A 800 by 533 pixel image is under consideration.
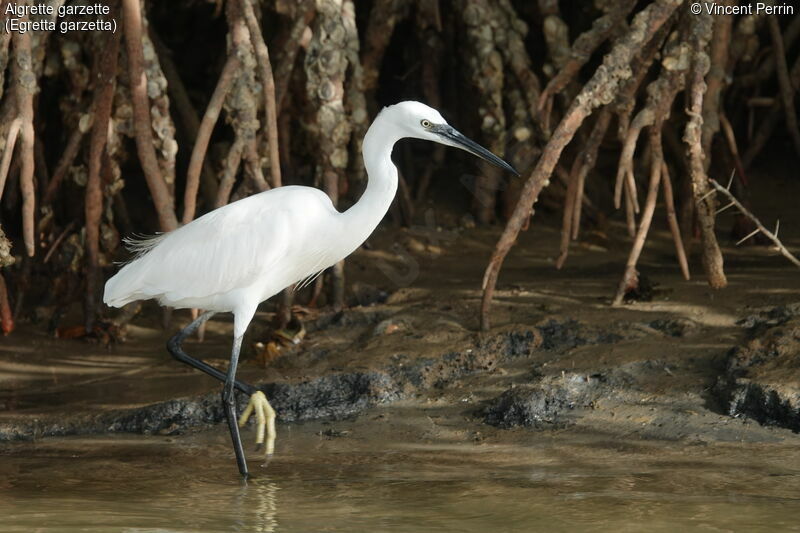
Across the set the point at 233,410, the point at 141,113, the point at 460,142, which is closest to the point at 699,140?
Answer: the point at 460,142

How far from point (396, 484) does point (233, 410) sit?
2.84 feet

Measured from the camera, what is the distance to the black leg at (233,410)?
4344 millimetres

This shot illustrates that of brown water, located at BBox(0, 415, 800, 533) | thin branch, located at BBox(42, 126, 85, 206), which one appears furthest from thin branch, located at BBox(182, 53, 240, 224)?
brown water, located at BBox(0, 415, 800, 533)

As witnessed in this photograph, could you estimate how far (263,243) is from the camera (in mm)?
4859

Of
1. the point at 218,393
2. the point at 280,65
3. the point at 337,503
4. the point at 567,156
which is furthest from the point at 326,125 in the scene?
the point at 337,503

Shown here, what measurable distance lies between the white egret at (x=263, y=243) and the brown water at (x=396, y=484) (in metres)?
0.43

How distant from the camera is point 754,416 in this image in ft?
14.4

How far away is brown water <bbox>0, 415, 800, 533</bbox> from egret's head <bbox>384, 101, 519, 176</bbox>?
110 centimetres

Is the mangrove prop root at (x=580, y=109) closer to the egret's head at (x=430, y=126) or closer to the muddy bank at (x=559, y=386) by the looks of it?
the muddy bank at (x=559, y=386)

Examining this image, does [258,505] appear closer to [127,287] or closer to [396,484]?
[396,484]

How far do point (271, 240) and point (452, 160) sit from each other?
119 inches

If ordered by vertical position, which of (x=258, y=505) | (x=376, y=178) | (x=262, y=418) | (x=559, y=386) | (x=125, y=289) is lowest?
(x=258, y=505)

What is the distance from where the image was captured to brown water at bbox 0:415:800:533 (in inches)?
141

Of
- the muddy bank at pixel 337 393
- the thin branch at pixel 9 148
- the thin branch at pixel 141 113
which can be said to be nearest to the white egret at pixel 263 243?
the muddy bank at pixel 337 393
